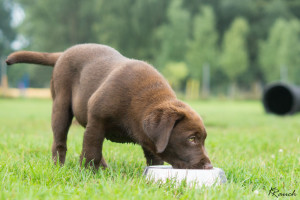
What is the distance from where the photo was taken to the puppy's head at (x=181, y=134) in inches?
130

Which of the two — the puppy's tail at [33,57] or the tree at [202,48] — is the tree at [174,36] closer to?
the tree at [202,48]

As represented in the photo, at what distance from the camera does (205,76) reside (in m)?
44.3

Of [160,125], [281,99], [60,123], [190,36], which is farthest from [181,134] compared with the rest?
[190,36]

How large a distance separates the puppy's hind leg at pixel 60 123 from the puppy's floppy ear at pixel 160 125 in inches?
52.3

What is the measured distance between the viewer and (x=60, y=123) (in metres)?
4.34

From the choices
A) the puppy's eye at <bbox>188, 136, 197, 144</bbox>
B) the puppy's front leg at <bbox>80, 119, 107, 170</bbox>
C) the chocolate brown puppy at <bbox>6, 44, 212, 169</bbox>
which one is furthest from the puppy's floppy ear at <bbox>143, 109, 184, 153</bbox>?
the puppy's front leg at <bbox>80, 119, 107, 170</bbox>

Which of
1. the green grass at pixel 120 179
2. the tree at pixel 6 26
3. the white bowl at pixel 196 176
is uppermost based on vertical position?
the tree at pixel 6 26

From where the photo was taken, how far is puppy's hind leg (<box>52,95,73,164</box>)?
171 inches

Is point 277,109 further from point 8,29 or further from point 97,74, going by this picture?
point 8,29

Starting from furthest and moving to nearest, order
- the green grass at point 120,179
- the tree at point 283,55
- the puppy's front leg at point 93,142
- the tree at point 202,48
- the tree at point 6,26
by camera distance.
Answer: the tree at point 6,26
the tree at point 202,48
the tree at point 283,55
the puppy's front leg at point 93,142
the green grass at point 120,179

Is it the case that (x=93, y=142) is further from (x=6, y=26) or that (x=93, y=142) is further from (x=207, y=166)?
(x=6, y=26)

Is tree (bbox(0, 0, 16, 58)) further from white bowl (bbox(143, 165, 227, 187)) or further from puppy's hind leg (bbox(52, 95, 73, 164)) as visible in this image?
white bowl (bbox(143, 165, 227, 187))

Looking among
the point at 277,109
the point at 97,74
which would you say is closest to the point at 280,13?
the point at 277,109

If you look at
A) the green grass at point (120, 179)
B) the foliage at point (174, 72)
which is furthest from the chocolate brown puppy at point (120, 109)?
the foliage at point (174, 72)
